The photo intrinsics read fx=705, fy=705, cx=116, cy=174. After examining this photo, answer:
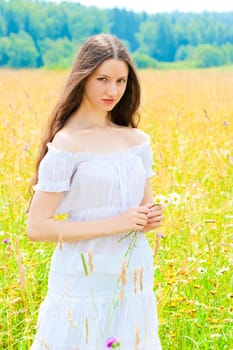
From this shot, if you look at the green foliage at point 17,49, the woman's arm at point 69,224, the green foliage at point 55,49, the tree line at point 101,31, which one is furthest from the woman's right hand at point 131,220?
the green foliage at point 17,49

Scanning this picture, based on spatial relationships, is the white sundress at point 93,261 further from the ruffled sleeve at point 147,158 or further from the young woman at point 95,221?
the ruffled sleeve at point 147,158

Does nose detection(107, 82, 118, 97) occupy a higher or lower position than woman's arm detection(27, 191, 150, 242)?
higher

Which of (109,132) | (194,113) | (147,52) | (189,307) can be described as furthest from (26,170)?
(147,52)

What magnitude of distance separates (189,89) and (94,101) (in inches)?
334

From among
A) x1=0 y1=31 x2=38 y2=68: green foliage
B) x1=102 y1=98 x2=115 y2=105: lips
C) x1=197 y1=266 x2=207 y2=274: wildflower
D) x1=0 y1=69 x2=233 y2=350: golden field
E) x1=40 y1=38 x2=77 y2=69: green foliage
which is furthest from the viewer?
x1=0 y1=31 x2=38 y2=68: green foliage

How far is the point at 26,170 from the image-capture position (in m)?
4.09

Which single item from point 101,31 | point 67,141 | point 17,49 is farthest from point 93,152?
point 17,49

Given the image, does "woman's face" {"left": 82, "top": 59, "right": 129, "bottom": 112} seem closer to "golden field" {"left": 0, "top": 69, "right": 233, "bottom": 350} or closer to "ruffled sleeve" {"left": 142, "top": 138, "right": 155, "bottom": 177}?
"ruffled sleeve" {"left": 142, "top": 138, "right": 155, "bottom": 177}

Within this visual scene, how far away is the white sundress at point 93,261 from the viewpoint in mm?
1757

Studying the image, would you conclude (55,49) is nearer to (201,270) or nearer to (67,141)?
(201,270)

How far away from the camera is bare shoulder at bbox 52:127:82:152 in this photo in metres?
1.77

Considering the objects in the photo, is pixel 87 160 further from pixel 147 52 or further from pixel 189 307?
pixel 147 52

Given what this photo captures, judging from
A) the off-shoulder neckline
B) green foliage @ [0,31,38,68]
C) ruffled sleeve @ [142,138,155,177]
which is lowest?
green foliage @ [0,31,38,68]

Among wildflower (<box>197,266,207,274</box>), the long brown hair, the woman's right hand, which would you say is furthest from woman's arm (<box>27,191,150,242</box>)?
wildflower (<box>197,266,207,274</box>)
